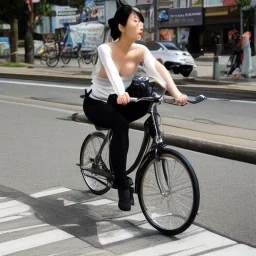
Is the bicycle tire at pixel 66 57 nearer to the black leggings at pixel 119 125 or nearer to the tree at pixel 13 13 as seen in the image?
the tree at pixel 13 13

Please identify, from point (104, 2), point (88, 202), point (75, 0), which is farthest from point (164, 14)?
point (88, 202)

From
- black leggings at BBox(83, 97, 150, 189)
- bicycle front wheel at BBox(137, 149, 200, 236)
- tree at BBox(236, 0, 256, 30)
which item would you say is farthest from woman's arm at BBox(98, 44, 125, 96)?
tree at BBox(236, 0, 256, 30)

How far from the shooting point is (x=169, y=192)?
4.65m

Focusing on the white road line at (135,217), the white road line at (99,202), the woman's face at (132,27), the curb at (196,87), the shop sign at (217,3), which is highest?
the shop sign at (217,3)

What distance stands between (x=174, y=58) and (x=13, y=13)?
9722 millimetres

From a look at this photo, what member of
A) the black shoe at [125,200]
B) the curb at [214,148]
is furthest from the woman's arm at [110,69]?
the curb at [214,148]

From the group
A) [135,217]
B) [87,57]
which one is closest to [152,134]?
[135,217]

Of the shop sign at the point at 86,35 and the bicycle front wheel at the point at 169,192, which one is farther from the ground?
the shop sign at the point at 86,35

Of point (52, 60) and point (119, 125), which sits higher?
point (119, 125)

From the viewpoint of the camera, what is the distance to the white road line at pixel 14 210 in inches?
207

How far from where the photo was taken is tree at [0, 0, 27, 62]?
29.1 metres

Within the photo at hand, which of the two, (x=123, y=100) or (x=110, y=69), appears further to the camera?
(x=110, y=69)

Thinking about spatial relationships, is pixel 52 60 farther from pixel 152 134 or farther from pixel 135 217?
pixel 152 134

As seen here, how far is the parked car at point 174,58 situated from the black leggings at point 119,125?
18894mm
